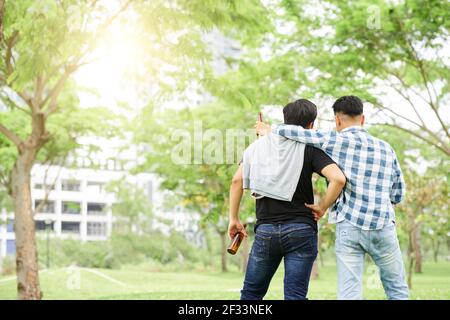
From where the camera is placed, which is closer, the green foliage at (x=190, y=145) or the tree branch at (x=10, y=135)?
the tree branch at (x=10, y=135)

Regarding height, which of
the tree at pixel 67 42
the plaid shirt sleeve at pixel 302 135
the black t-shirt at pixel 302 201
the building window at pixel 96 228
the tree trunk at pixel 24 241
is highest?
the tree at pixel 67 42

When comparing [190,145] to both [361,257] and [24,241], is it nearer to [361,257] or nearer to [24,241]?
[24,241]

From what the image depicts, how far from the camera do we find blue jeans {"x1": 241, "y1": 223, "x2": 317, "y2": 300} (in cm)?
409

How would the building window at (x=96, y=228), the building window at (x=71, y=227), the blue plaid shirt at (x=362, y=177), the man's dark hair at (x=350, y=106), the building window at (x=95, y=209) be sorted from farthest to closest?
the building window at (x=95, y=209), the building window at (x=96, y=228), the building window at (x=71, y=227), the man's dark hair at (x=350, y=106), the blue plaid shirt at (x=362, y=177)

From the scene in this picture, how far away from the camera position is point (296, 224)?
4105 mm

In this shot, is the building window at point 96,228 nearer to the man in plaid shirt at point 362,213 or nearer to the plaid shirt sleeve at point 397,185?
the plaid shirt sleeve at point 397,185

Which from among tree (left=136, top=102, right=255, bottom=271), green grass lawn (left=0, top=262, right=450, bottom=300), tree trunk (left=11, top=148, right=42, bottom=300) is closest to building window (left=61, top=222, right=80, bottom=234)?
green grass lawn (left=0, top=262, right=450, bottom=300)

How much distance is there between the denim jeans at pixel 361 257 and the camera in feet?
13.9

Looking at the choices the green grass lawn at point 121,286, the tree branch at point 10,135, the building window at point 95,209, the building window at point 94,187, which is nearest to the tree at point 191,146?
the green grass lawn at point 121,286

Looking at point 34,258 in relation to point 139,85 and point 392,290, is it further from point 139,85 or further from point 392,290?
point 392,290

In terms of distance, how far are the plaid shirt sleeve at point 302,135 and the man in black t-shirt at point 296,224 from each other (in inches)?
2.5

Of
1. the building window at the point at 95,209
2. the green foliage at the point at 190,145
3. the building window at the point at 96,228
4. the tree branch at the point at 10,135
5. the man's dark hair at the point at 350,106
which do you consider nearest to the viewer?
the man's dark hair at the point at 350,106
